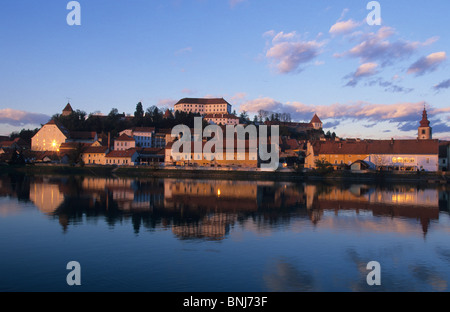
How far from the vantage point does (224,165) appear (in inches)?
1973

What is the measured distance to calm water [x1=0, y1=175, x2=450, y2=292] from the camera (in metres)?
9.19

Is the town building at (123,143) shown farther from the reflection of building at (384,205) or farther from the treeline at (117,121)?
the reflection of building at (384,205)

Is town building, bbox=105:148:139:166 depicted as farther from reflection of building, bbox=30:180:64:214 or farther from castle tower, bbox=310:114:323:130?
castle tower, bbox=310:114:323:130

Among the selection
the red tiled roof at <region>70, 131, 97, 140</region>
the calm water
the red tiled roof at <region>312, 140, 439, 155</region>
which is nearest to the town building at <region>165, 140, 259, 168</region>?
the red tiled roof at <region>312, 140, 439, 155</region>

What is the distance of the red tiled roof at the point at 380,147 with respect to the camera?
45625mm

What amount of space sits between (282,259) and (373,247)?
147 inches

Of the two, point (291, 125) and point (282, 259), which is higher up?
point (291, 125)

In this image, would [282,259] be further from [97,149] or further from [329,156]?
[97,149]

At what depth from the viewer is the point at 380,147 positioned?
48.1 meters

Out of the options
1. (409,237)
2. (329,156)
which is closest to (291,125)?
(329,156)

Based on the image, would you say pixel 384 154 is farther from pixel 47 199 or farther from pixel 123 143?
pixel 123 143

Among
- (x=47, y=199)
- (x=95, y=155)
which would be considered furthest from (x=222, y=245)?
(x=95, y=155)

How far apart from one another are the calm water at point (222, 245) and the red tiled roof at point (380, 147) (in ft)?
85.6

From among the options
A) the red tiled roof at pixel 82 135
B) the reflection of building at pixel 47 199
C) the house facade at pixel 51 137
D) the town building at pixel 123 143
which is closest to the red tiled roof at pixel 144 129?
the red tiled roof at pixel 82 135
